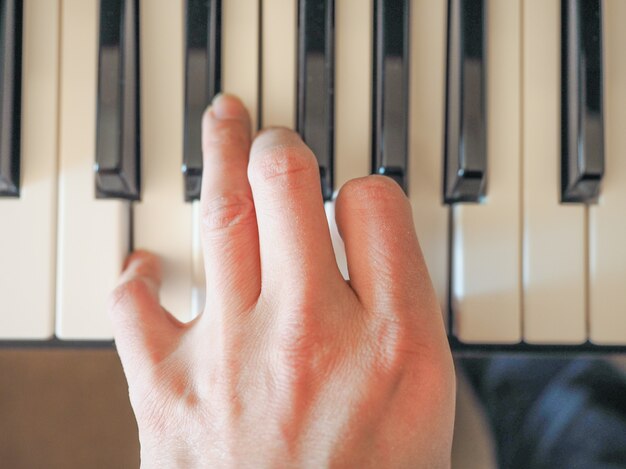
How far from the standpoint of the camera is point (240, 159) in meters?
0.55

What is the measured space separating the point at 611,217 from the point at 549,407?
311 mm

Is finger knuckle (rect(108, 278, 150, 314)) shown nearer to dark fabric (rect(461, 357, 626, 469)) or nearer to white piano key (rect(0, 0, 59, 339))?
white piano key (rect(0, 0, 59, 339))

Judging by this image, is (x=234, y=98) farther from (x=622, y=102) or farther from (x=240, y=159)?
(x=622, y=102)

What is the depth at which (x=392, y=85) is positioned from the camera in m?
0.55

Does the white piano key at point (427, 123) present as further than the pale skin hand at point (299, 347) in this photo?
Yes

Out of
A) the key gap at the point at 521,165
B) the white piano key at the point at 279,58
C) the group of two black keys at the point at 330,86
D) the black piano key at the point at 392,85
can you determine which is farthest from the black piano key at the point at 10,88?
the key gap at the point at 521,165

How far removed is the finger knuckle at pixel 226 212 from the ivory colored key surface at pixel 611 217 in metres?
0.35

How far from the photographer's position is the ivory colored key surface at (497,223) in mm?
570

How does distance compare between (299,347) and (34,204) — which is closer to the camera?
(299,347)

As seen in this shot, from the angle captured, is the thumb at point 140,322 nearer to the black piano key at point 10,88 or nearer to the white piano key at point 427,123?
the black piano key at point 10,88

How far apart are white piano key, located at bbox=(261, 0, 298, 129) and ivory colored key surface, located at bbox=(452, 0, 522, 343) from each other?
0.65 ft

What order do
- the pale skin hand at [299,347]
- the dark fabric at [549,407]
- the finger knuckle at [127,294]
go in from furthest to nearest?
the dark fabric at [549,407] < the finger knuckle at [127,294] < the pale skin hand at [299,347]

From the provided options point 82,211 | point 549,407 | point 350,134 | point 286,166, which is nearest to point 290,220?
point 286,166

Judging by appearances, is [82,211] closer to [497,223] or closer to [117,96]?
[117,96]
